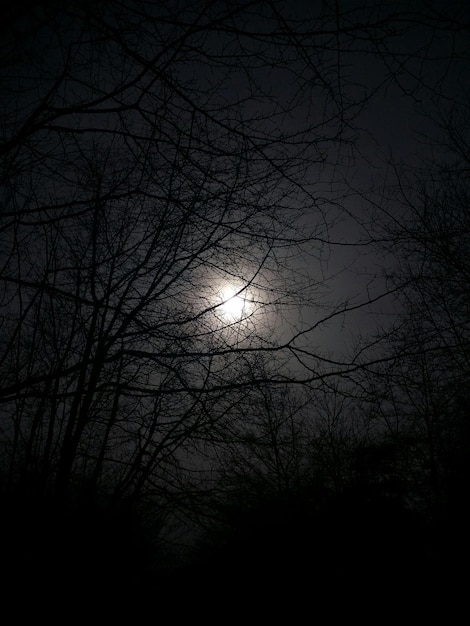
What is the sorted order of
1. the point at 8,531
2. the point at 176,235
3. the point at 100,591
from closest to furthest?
1. the point at 8,531
2. the point at 100,591
3. the point at 176,235

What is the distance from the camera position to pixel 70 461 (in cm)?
219

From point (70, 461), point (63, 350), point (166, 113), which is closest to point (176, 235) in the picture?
point (166, 113)

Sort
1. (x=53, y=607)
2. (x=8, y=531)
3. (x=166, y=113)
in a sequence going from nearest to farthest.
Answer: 1. (x=166, y=113)
2. (x=53, y=607)
3. (x=8, y=531)

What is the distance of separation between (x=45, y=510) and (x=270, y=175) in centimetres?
282

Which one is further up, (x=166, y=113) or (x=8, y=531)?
(x=166, y=113)

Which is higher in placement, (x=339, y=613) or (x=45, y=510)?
(x=45, y=510)

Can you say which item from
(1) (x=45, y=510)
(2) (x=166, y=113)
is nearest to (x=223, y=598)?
(1) (x=45, y=510)

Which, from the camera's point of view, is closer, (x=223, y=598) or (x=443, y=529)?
(x=223, y=598)

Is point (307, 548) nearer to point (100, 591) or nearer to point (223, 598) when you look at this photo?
point (223, 598)

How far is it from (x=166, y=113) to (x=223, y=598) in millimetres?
4332

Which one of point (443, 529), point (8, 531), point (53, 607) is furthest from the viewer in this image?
point (443, 529)

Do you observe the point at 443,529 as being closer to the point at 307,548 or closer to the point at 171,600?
the point at 307,548

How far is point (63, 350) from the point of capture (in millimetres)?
2861

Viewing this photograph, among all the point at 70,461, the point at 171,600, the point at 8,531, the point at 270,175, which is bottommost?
the point at 171,600
